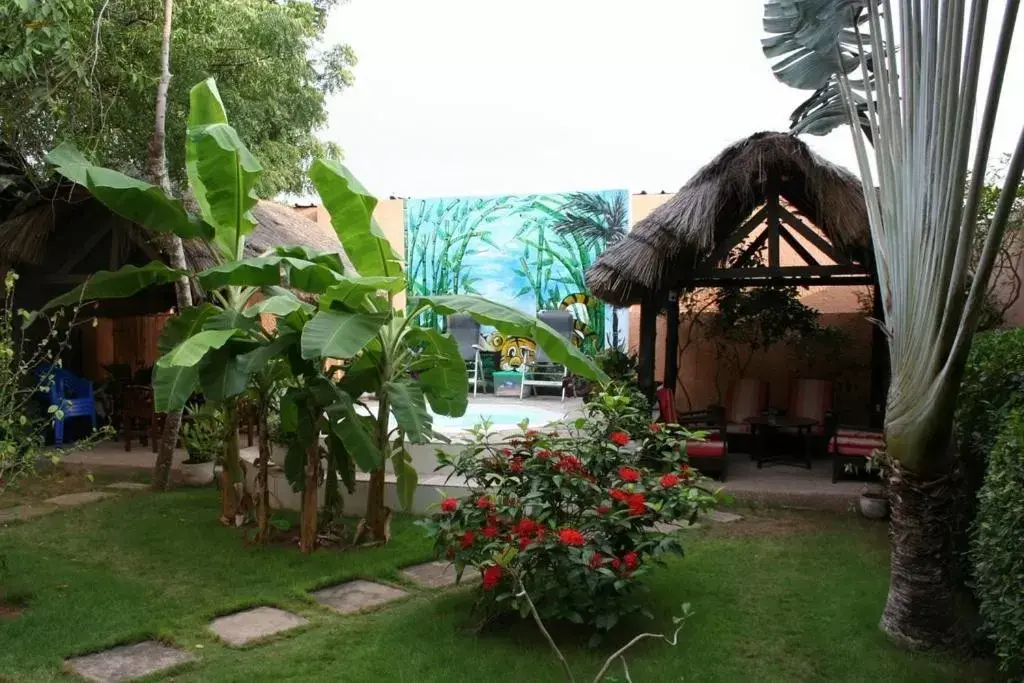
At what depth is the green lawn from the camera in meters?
3.46

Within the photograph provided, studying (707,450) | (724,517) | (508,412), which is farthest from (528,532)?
(508,412)

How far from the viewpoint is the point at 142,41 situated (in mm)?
7316

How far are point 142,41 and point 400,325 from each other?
4.25 meters

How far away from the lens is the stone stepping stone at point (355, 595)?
436 centimetres

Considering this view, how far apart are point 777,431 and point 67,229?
8.37 metres

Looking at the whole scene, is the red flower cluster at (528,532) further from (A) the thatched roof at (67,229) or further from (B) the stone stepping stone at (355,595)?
(A) the thatched roof at (67,229)

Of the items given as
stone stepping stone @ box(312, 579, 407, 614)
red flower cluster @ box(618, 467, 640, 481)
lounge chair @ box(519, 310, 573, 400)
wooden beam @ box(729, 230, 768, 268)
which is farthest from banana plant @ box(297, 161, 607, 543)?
lounge chair @ box(519, 310, 573, 400)

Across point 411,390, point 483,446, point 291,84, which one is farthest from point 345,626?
point 291,84

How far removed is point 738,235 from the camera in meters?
7.67

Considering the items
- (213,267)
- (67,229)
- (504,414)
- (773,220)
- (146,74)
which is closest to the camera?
(213,267)

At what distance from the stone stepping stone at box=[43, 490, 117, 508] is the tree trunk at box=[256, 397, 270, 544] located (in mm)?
2182

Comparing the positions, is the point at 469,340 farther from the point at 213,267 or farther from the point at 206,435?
the point at 213,267

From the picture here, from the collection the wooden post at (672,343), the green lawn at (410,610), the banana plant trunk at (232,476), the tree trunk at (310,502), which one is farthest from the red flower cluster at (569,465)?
the wooden post at (672,343)

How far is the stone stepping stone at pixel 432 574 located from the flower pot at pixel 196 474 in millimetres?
3340
